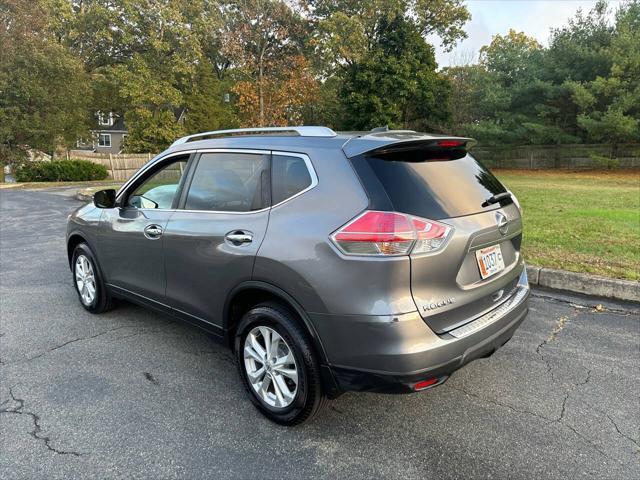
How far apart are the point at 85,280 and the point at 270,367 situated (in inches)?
111

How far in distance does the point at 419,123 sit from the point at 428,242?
30.0 metres

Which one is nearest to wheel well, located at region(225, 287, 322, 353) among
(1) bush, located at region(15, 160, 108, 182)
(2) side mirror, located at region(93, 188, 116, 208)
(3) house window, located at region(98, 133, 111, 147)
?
(2) side mirror, located at region(93, 188, 116, 208)

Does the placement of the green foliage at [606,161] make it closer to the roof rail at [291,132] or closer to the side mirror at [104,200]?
the roof rail at [291,132]

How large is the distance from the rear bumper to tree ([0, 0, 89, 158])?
27.6 m

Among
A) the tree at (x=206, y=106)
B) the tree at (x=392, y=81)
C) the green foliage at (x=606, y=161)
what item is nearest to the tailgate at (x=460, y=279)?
the tree at (x=392, y=81)

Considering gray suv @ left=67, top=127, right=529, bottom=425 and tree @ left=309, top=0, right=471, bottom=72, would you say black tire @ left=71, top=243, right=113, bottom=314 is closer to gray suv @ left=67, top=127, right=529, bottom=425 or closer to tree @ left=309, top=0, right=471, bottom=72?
gray suv @ left=67, top=127, right=529, bottom=425

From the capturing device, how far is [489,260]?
2.67m

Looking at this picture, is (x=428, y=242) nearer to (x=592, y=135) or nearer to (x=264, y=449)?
(x=264, y=449)

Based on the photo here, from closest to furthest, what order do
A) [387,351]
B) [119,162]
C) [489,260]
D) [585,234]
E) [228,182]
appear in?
[387,351] < [489,260] < [228,182] < [585,234] < [119,162]

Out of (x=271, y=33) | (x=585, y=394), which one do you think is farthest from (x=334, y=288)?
(x=271, y=33)

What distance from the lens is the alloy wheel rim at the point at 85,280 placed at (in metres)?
4.45

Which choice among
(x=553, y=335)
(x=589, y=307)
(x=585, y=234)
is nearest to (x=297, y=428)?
(x=553, y=335)

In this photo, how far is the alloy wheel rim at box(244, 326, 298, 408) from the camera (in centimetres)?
265

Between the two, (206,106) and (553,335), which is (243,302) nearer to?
(553,335)
